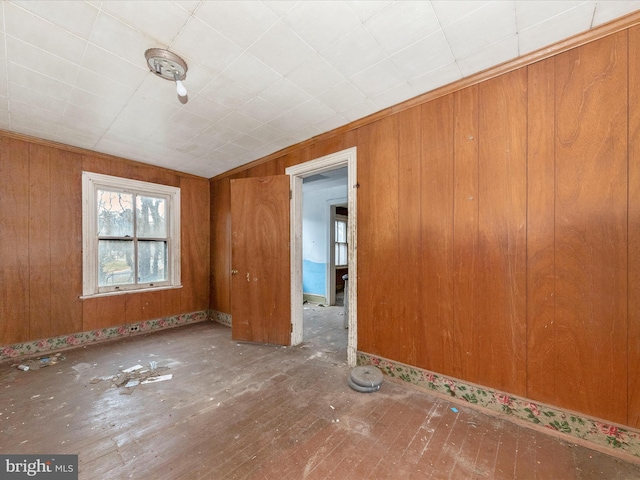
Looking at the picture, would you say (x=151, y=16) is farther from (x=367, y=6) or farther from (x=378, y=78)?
(x=378, y=78)

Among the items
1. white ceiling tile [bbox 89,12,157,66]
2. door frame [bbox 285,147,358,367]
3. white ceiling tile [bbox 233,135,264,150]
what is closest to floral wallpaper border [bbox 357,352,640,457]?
door frame [bbox 285,147,358,367]

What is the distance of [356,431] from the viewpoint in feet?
5.79

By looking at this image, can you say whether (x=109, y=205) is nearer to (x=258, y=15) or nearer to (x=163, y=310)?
(x=163, y=310)

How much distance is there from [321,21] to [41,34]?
1.71 meters

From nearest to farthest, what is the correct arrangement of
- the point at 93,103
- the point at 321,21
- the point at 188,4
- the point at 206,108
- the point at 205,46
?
the point at 188,4
the point at 321,21
the point at 205,46
the point at 93,103
the point at 206,108

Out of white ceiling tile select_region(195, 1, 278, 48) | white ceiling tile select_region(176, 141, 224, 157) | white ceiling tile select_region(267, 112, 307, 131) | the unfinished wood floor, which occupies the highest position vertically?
white ceiling tile select_region(195, 1, 278, 48)

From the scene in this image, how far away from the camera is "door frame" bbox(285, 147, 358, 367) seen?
271 centimetres

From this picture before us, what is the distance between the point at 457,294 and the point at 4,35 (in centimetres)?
353

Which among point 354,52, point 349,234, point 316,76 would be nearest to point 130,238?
point 349,234

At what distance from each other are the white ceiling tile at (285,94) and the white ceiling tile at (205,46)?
40cm

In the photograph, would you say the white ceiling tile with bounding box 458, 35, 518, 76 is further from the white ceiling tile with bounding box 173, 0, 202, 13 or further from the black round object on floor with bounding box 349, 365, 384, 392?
the black round object on floor with bounding box 349, 365, 384, 392

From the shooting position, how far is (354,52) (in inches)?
69.7

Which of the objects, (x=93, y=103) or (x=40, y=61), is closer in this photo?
(x=40, y=61)

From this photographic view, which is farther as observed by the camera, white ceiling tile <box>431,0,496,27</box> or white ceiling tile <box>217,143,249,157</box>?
white ceiling tile <box>217,143,249,157</box>
